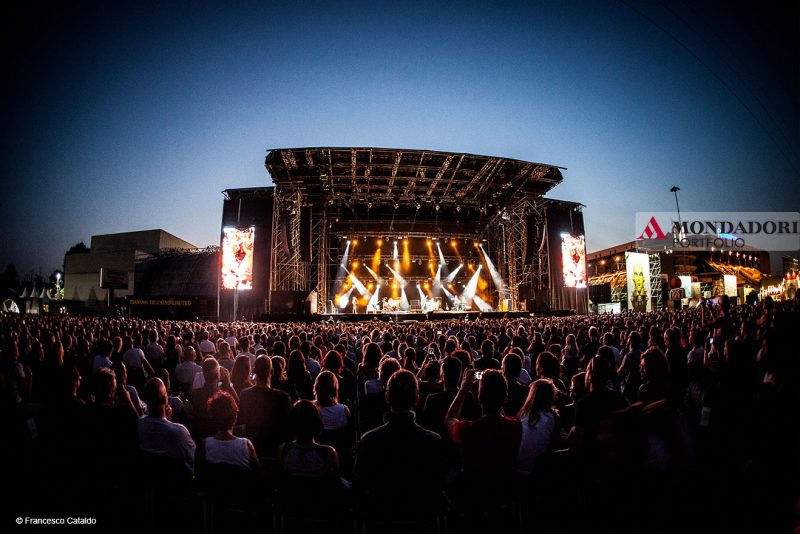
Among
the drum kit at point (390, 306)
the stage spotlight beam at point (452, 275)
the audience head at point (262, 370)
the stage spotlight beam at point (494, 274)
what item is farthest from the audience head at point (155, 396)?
the stage spotlight beam at point (452, 275)

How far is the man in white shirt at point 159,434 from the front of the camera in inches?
110

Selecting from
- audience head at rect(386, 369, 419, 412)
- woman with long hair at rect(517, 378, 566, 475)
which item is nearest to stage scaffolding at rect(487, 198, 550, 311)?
woman with long hair at rect(517, 378, 566, 475)

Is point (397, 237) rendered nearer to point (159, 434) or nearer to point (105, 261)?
point (159, 434)

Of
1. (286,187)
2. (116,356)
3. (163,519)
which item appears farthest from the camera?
(286,187)

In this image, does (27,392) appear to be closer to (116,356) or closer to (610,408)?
(116,356)

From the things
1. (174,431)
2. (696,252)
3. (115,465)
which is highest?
(696,252)

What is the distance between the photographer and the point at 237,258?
21969mm

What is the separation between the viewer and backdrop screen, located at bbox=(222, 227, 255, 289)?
21.6m

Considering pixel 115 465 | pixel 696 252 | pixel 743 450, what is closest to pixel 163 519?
pixel 115 465

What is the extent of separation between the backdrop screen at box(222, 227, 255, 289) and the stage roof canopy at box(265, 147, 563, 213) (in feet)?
12.0

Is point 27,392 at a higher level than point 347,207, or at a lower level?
lower

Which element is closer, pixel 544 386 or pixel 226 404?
pixel 226 404

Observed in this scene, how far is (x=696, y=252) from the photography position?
39875 millimetres

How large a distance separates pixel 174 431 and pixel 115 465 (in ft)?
1.60
